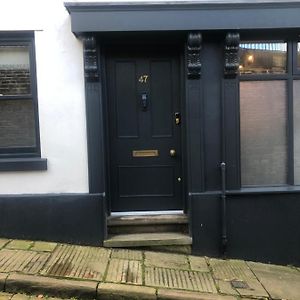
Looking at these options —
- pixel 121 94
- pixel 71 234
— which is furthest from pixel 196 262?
pixel 121 94

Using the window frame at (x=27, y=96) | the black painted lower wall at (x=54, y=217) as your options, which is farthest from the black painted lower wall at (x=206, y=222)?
the window frame at (x=27, y=96)

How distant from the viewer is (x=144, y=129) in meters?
6.01

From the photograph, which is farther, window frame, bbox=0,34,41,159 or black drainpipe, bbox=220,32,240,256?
window frame, bbox=0,34,41,159

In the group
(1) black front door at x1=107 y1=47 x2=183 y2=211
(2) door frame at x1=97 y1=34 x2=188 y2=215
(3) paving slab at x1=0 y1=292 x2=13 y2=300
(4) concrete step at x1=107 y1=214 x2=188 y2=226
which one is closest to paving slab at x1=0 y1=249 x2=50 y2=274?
(3) paving slab at x1=0 y1=292 x2=13 y2=300

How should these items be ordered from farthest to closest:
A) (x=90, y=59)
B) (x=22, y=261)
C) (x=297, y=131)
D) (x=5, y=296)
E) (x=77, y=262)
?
(x=297, y=131) < (x=90, y=59) < (x=77, y=262) < (x=22, y=261) < (x=5, y=296)

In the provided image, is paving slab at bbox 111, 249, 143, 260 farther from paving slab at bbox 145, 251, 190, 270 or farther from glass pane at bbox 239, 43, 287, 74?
glass pane at bbox 239, 43, 287, 74

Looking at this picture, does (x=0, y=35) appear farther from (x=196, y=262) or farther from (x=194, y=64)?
(x=196, y=262)

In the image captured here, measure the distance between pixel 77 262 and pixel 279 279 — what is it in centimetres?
237

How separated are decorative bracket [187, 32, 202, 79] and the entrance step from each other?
73.0 inches

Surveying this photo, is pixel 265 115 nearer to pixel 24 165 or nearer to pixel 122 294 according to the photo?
pixel 122 294

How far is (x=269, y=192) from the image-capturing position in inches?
227

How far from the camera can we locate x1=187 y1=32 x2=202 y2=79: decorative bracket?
5430mm

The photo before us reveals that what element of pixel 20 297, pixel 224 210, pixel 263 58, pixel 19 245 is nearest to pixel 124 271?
pixel 20 297

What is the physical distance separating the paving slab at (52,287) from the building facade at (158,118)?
44.1 inches
